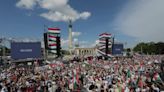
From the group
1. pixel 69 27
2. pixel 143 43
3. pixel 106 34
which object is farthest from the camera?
pixel 143 43

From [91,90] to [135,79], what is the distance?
443 cm

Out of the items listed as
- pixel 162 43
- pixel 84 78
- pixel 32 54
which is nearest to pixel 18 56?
pixel 32 54

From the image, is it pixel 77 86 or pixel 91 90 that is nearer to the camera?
pixel 91 90

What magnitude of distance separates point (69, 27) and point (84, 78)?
97.7 m

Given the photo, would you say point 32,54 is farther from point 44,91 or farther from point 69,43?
point 69,43

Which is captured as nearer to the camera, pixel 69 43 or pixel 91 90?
pixel 91 90

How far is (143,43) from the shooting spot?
544 feet

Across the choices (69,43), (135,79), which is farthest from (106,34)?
(69,43)

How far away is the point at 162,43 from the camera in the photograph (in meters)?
136

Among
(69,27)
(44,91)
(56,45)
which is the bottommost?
(44,91)

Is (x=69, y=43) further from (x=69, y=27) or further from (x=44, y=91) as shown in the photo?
(x=44, y=91)

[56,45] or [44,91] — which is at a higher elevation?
[56,45]

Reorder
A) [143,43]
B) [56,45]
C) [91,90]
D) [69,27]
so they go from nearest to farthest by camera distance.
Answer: [91,90] < [56,45] < [69,27] < [143,43]

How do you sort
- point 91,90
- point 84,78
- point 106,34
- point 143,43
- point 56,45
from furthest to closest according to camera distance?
point 143,43, point 106,34, point 56,45, point 84,78, point 91,90
